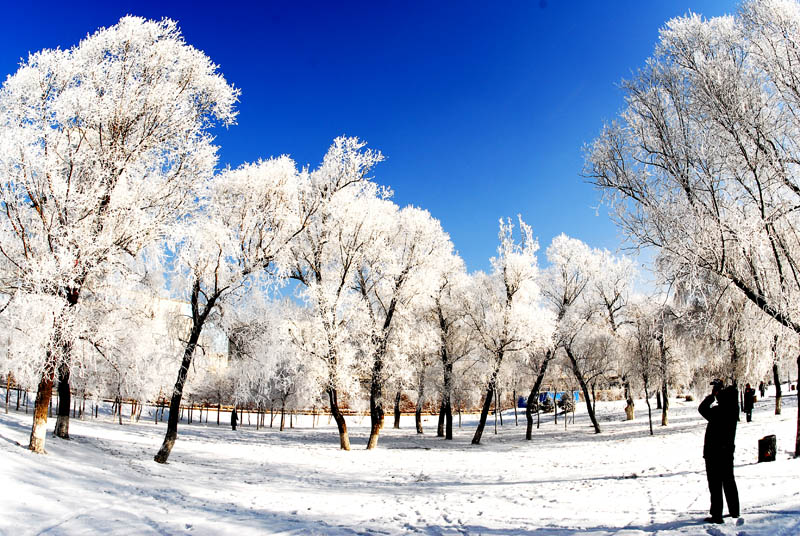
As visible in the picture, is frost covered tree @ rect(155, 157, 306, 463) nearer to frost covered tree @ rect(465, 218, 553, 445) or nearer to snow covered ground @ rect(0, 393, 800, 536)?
snow covered ground @ rect(0, 393, 800, 536)

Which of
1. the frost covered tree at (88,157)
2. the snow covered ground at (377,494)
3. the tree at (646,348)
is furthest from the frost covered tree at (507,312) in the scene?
the frost covered tree at (88,157)

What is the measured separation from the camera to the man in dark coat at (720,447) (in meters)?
6.09

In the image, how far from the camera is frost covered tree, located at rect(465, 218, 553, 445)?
25.5 metres

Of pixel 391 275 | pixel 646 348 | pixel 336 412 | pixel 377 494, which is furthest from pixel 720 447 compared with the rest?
pixel 646 348

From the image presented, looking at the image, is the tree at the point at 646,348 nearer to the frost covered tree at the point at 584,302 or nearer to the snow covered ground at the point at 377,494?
Result: the frost covered tree at the point at 584,302

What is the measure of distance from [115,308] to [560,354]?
2944cm

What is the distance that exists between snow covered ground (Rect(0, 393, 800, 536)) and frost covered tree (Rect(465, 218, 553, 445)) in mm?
9412

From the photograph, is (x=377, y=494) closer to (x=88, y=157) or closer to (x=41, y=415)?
(x=41, y=415)

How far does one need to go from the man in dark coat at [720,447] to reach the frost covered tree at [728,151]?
4.34m

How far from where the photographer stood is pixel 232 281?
14.5 meters

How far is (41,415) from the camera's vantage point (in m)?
11.0

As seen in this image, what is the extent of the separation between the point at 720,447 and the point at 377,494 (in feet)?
22.6

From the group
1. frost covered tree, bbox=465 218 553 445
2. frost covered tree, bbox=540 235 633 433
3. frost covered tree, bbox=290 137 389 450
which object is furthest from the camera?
frost covered tree, bbox=540 235 633 433

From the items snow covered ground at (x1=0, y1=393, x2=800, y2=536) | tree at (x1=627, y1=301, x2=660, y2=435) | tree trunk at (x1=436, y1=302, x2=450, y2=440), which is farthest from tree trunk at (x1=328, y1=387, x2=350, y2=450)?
tree at (x1=627, y1=301, x2=660, y2=435)
